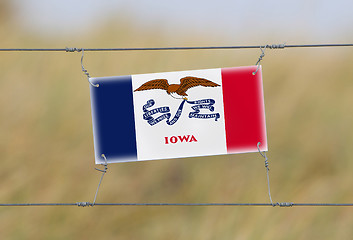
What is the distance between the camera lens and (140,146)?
3.41 m

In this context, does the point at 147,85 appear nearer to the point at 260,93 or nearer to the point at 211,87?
the point at 211,87

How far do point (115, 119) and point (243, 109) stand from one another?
100cm

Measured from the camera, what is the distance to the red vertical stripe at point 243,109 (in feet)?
11.2

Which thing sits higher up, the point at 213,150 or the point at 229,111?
the point at 229,111

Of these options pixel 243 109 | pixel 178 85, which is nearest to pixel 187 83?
pixel 178 85

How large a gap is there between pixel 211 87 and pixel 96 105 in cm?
90

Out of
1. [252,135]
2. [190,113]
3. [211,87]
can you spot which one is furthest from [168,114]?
[252,135]

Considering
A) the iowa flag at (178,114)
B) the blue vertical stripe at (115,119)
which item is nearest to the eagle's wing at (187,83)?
the iowa flag at (178,114)

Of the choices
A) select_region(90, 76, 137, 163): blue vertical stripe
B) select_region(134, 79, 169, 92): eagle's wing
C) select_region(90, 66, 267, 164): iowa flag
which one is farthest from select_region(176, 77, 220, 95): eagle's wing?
select_region(90, 76, 137, 163): blue vertical stripe

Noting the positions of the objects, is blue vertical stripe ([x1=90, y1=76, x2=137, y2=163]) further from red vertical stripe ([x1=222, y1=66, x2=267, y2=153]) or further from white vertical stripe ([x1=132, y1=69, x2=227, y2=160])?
red vertical stripe ([x1=222, y1=66, x2=267, y2=153])

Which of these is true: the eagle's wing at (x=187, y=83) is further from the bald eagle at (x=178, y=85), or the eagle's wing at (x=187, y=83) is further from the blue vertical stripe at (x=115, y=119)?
the blue vertical stripe at (x=115, y=119)

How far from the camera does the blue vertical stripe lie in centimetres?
342

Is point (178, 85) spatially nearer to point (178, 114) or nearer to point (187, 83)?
point (187, 83)

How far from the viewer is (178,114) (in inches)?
134
